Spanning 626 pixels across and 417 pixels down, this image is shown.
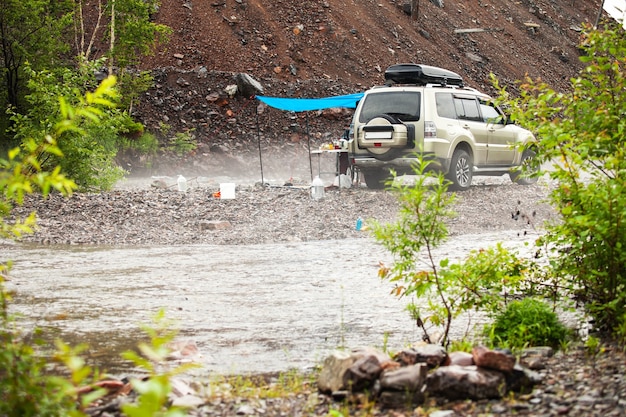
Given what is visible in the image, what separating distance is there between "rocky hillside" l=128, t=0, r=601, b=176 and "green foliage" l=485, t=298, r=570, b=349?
24449 mm

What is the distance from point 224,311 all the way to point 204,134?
78.1 feet

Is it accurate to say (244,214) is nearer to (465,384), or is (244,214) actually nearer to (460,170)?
(460,170)

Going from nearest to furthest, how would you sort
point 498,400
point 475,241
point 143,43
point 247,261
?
point 498,400 → point 247,261 → point 475,241 → point 143,43

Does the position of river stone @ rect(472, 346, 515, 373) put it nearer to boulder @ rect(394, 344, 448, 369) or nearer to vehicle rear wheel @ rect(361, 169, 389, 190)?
boulder @ rect(394, 344, 448, 369)

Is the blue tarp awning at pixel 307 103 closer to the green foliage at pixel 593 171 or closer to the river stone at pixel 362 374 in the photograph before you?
the green foliage at pixel 593 171

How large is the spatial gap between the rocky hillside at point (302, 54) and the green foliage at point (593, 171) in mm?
24385

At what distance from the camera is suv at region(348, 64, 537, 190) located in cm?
1650

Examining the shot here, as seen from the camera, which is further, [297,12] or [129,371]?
[297,12]

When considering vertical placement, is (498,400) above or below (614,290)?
below

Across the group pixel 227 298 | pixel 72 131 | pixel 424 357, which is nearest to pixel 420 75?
pixel 72 131

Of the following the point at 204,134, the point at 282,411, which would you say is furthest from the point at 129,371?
the point at 204,134

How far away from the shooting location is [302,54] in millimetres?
37188

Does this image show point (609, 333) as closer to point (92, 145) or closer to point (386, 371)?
point (386, 371)

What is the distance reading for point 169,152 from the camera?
96.3ft
